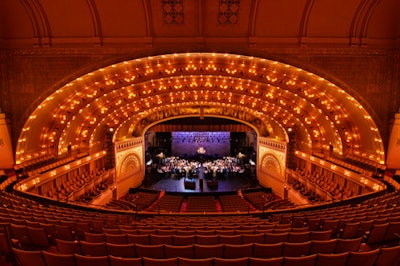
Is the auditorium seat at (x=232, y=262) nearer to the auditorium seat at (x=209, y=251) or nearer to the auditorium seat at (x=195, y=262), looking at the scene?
the auditorium seat at (x=195, y=262)

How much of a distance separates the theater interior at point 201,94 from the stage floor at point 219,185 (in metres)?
3.64

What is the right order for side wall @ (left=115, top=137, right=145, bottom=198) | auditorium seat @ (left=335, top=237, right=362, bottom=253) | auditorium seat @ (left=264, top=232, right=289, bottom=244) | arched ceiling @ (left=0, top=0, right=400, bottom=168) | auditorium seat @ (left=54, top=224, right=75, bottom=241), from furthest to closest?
side wall @ (left=115, top=137, right=145, bottom=198), arched ceiling @ (left=0, top=0, right=400, bottom=168), auditorium seat @ (left=54, top=224, right=75, bottom=241), auditorium seat @ (left=264, top=232, right=289, bottom=244), auditorium seat @ (left=335, top=237, right=362, bottom=253)

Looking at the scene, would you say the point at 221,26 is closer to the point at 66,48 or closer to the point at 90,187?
the point at 66,48

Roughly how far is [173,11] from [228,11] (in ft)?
8.79

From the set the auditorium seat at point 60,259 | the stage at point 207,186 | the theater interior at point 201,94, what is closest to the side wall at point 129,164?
the stage at point 207,186

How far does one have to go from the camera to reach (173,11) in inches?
539

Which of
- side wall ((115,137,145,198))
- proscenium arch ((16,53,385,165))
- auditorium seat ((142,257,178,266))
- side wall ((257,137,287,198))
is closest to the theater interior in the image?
auditorium seat ((142,257,178,266))

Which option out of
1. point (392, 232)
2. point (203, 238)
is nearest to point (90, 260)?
point (203, 238)

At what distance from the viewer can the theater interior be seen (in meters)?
6.26

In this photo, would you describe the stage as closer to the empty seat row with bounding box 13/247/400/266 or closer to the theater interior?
the theater interior

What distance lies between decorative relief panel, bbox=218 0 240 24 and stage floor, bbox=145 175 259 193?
17341 mm

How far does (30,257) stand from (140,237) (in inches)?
83.0

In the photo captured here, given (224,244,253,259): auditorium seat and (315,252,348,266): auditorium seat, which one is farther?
(224,244,253,259): auditorium seat

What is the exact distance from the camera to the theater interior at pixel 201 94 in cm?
626
